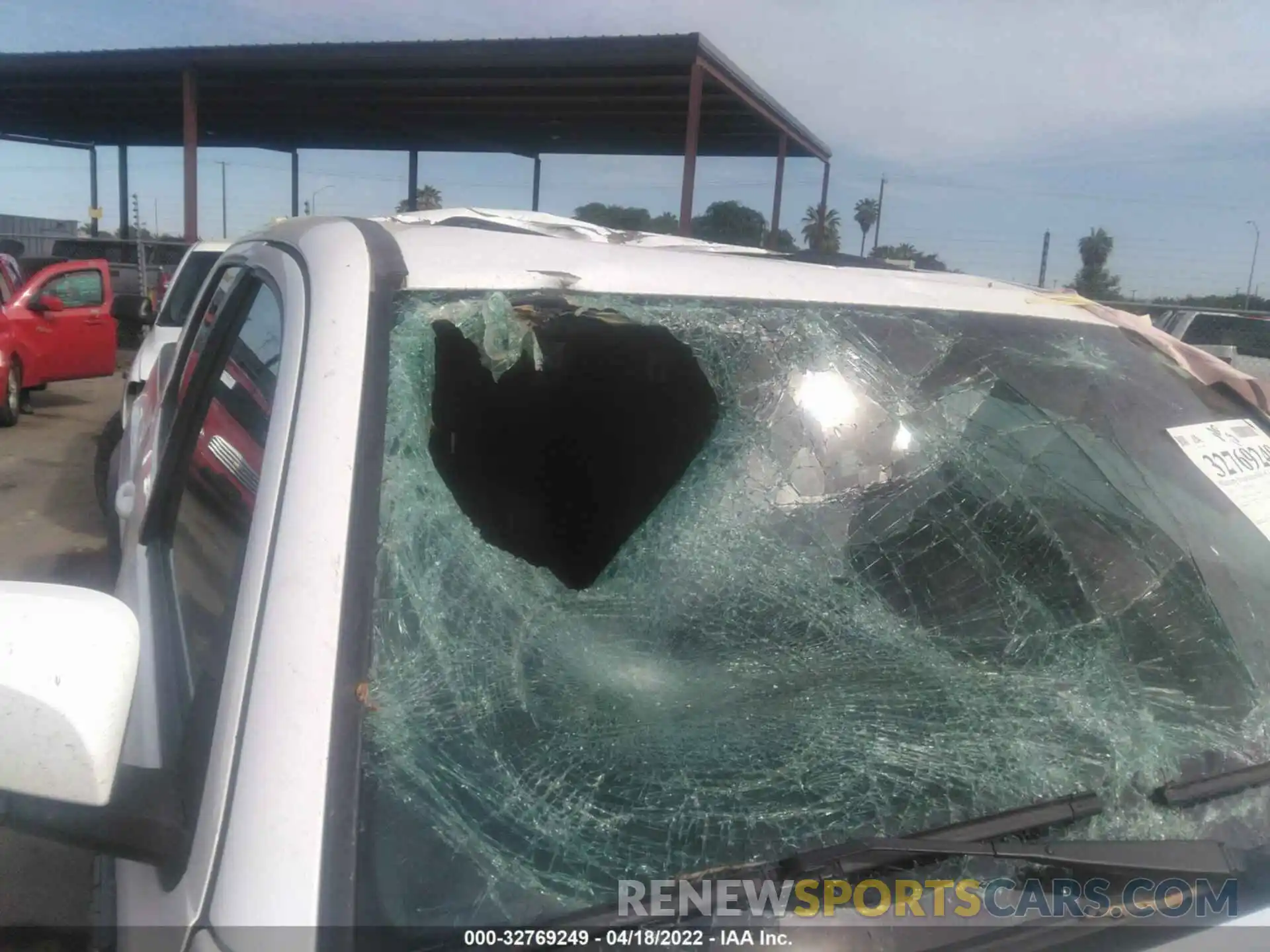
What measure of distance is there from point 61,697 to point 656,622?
97 cm

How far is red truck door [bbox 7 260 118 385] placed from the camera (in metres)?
10.3

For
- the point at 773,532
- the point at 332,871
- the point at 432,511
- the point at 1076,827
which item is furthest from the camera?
the point at 773,532

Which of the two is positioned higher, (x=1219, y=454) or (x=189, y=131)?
(x=189, y=131)

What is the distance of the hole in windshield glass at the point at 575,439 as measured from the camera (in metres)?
2.38

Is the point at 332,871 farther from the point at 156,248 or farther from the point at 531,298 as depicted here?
the point at 156,248

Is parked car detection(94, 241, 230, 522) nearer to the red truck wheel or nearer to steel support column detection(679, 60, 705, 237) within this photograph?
the red truck wheel

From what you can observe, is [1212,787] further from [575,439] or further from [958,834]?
[575,439]

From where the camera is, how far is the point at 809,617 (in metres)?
1.80

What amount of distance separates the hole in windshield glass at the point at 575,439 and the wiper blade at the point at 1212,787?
3.68 feet

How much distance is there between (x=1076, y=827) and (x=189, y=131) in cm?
1455

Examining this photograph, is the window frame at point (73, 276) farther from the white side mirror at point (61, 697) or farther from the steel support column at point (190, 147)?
the white side mirror at point (61, 697)

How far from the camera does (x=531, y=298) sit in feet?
5.00

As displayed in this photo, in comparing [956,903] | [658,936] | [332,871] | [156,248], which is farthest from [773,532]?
[156,248]

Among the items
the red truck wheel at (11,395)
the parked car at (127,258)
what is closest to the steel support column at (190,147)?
the parked car at (127,258)
